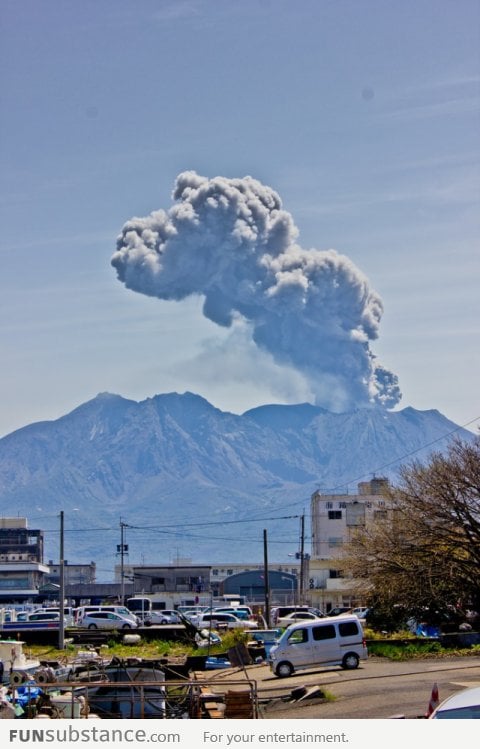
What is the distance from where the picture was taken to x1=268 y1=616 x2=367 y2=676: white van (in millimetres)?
29969

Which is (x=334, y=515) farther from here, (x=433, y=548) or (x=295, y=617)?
(x=433, y=548)

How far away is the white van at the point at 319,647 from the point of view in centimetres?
2997

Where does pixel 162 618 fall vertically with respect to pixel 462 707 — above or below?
below

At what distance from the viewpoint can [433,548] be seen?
45781 mm

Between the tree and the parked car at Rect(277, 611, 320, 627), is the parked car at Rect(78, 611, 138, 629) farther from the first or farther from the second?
the tree

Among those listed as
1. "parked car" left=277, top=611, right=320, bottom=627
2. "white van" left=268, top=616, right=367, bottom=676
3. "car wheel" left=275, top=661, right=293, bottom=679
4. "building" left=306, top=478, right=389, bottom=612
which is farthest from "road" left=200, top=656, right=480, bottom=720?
"building" left=306, top=478, right=389, bottom=612

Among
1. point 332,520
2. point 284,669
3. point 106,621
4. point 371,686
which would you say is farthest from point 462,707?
point 332,520

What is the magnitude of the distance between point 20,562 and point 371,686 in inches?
4972

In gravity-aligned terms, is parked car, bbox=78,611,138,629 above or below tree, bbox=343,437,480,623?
below

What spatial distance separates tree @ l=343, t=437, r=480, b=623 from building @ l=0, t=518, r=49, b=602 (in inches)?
3527

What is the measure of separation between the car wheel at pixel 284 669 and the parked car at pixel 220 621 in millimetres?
27077

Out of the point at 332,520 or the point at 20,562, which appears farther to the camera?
the point at 20,562

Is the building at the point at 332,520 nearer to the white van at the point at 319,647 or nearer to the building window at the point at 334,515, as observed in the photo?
the building window at the point at 334,515
